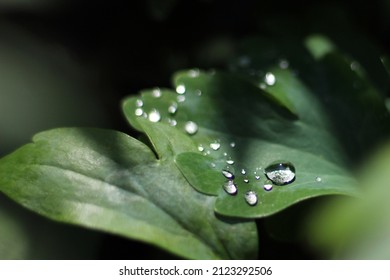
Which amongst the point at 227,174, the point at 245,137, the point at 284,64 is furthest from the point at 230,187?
the point at 284,64

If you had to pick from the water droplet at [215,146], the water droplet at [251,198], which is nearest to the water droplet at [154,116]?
the water droplet at [215,146]

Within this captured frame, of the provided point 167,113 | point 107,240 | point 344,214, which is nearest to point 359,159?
point 344,214

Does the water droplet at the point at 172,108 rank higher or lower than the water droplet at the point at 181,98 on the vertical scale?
lower

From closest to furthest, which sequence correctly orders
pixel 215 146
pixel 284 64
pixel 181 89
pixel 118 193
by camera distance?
pixel 118 193
pixel 215 146
pixel 181 89
pixel 284 64

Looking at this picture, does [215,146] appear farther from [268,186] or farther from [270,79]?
[270,79]

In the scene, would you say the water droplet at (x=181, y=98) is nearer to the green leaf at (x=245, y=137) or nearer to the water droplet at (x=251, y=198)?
the green leaf at (x=245, y=137)

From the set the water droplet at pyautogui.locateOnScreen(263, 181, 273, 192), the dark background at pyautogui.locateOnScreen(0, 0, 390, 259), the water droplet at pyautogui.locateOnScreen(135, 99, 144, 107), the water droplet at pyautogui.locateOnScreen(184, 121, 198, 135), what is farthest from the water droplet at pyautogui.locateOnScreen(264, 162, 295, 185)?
the dark background at pyautogui.locateOnScreen(0, 0, 390, 259)
